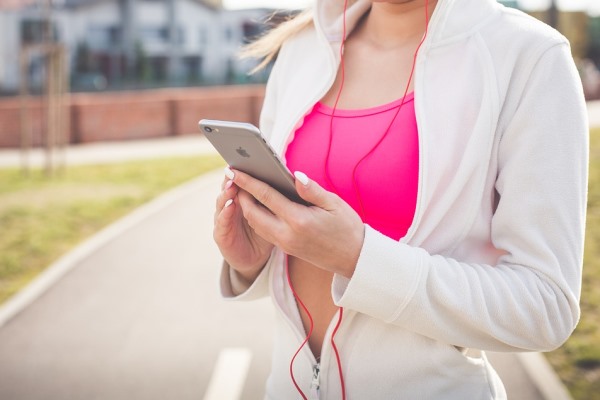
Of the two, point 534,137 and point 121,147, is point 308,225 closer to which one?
point 534,137

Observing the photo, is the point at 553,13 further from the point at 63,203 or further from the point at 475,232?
the point at 475,232

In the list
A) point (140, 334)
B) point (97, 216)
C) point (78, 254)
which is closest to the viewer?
point (140, 334)

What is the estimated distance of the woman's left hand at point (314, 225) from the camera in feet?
4.30

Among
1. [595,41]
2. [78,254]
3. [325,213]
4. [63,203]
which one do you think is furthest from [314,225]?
[595,41]

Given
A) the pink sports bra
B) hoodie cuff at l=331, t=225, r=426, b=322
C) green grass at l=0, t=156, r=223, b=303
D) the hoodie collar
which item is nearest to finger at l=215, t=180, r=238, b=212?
the pink sports bra

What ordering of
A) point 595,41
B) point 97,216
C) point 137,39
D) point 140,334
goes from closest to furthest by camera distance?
point 140,334 < point 97,216 < point 595,41 < point 137,39

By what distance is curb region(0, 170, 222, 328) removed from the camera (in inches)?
228

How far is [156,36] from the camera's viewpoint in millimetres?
62719

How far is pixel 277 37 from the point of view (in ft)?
6.48

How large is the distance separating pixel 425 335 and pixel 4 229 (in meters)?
8.01

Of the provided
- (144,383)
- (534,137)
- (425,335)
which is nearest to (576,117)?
(534,137)

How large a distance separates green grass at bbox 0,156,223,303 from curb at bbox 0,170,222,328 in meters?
0.13

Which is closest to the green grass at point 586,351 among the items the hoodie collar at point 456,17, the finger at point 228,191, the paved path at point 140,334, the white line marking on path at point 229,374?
the paved path at point 140,334

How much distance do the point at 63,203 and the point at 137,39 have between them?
54.0m
